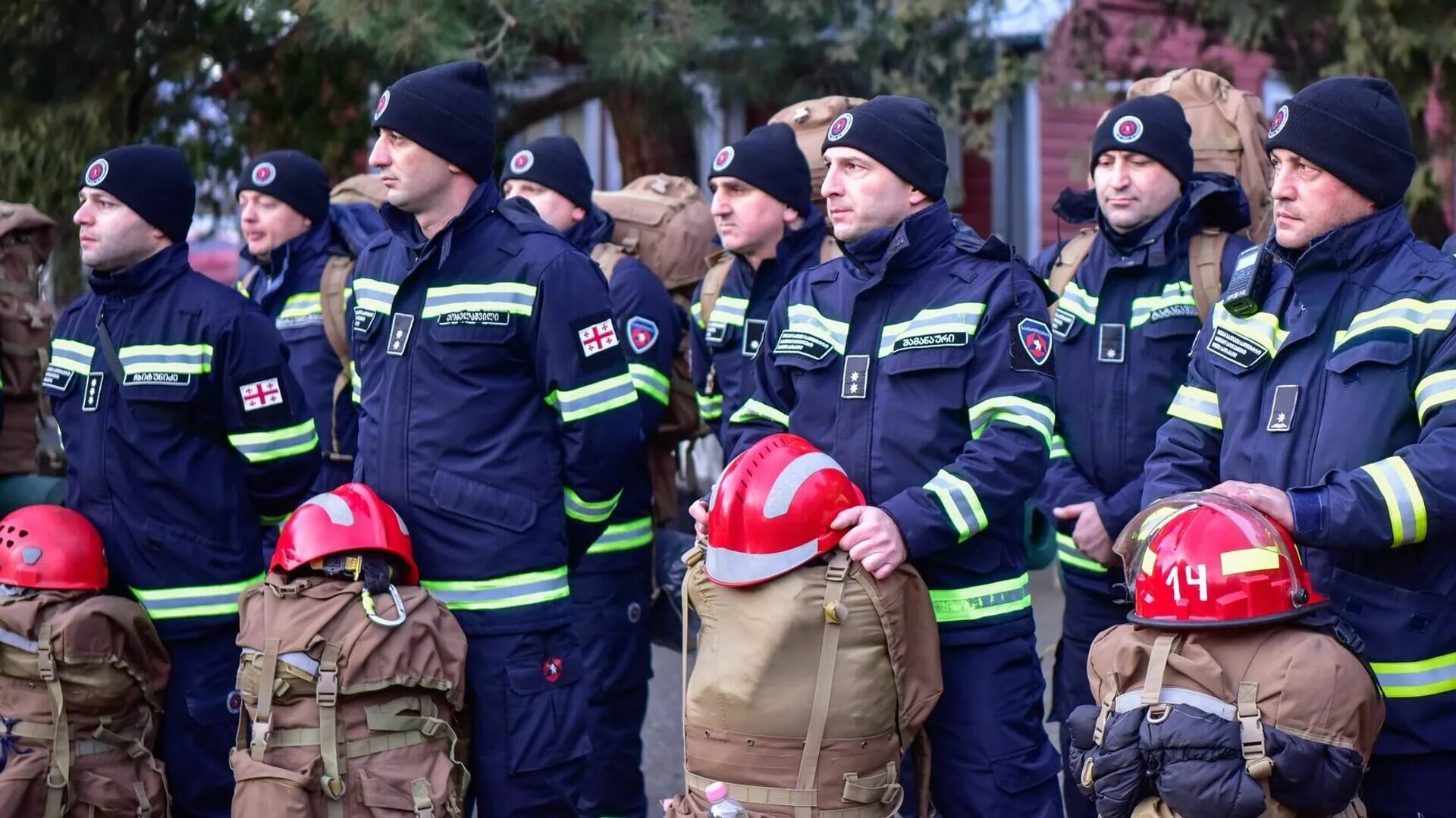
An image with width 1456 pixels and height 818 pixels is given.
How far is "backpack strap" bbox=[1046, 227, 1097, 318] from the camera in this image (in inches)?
224

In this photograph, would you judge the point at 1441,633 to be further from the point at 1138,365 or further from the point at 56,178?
the point at 56,178

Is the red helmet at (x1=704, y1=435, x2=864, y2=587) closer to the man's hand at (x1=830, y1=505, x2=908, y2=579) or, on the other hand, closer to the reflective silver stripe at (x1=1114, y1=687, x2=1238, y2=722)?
the man's hand at (x1=830, y1=505, x2=908, y2=579)

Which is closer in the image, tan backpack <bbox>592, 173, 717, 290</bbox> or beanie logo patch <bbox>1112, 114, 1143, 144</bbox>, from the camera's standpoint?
beanie logo patch <bbox>1112, 114, 1143, 144</bbox>

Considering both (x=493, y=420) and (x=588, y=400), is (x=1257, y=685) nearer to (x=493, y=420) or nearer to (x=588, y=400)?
(x=588, y=400)

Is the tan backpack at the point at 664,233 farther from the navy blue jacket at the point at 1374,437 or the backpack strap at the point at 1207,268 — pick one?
the navy blue jacket at the point at 1374,437

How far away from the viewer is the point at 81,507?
201 inches

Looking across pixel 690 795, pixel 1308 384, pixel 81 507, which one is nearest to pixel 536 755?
pixel 690 795

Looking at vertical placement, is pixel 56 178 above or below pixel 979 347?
below

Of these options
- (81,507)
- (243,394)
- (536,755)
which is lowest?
(536,755)

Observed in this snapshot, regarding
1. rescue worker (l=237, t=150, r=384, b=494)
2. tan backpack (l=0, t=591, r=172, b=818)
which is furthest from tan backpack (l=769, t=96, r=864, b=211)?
tan backpack (l=0, t=591, r=172, b=818)

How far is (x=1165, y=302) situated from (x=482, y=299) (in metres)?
2.08

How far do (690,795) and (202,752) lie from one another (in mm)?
1861

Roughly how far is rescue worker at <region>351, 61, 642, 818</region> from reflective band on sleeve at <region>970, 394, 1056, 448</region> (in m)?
1.00

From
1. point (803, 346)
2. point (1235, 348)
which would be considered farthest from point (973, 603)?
point (1235, 348)
